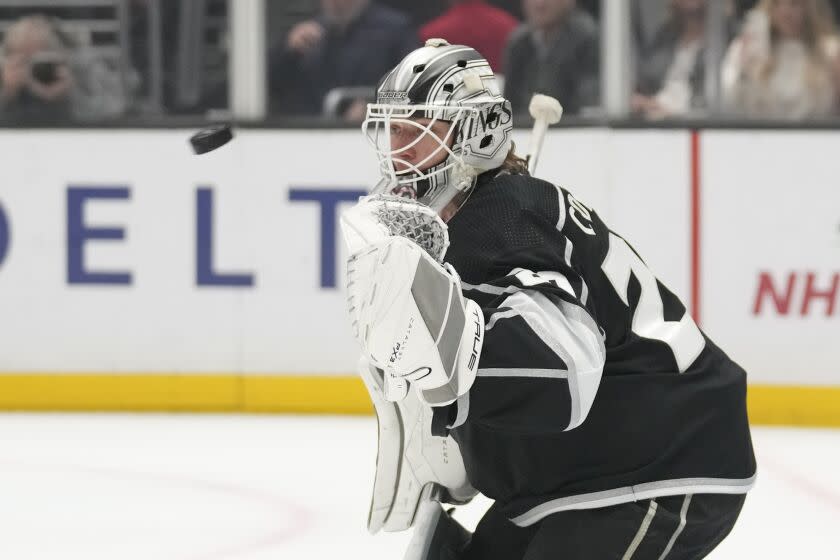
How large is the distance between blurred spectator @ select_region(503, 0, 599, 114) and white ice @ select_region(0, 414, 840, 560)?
3.68 ft

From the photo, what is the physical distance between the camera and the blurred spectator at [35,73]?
Answer: 4.83 meters

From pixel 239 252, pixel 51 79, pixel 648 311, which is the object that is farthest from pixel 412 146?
pixel 51 79

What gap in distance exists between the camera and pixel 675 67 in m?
4.64

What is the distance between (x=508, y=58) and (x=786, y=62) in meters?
0.82

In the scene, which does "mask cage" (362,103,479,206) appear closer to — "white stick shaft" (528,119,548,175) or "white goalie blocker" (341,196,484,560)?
"white goalie blocker" (341,196,484,560)

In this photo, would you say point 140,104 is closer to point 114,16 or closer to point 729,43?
point 114,16

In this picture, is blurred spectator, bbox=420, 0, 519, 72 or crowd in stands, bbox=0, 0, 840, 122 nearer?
crowd in stands, bbox=0, 0, 840, 122

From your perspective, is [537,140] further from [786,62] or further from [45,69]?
[45,69]

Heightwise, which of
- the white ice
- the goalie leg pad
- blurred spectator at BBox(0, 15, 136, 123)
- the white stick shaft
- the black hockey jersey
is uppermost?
blurred spectator at BBox(0, 15, 136, 123)

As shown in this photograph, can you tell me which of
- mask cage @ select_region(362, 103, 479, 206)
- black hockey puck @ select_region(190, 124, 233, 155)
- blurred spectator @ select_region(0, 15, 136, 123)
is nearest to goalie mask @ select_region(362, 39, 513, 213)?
mask cage @ select_region(362, 103, 479, 206)

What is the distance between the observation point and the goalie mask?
1.77 m

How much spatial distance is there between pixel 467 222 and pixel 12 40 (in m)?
3.54

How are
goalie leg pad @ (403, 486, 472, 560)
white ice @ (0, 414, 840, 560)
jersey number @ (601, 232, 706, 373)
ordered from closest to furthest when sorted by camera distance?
jersey number @ (601, 232, 706, 373) < goalie leg pad @ (403, 486, 472, 560) < white ice @ (0, 414, 840, 560)

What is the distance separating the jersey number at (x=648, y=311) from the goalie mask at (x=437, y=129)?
7.1 inches
